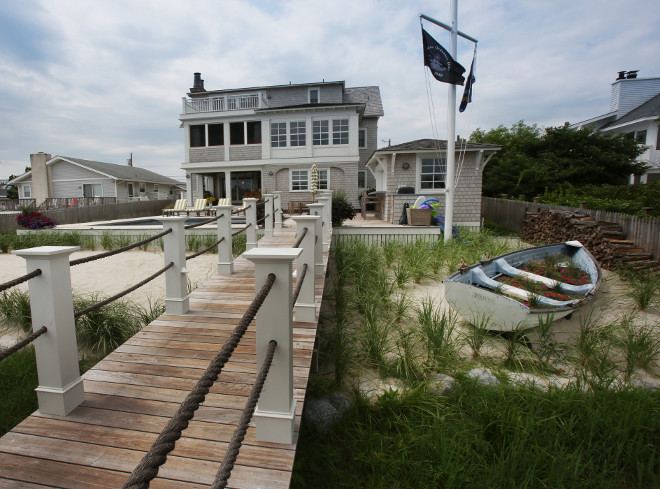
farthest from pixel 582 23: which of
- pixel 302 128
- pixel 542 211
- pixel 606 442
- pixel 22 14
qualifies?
pixel 302 128

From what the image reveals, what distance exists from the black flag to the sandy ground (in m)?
6.87

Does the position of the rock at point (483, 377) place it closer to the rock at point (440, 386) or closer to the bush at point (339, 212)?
the rock at point (440, 386)

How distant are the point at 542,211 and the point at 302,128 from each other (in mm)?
13124

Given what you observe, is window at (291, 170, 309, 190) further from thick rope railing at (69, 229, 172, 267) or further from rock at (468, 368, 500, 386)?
rock at (468, 368, 500, 386)

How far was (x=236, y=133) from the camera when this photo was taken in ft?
69.9

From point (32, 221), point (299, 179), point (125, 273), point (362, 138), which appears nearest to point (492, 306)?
point (125, 273)

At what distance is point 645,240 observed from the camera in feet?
23.4

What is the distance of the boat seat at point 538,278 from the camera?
532 centimetres

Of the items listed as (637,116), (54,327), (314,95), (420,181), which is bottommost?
(54,327)

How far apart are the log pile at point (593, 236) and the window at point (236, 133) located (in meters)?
16.1

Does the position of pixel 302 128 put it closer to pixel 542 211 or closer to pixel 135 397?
pixel 542 211

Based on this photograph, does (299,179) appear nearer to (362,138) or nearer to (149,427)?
(362,138)

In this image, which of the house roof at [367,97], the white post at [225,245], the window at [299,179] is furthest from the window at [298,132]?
the white post at [225,245]

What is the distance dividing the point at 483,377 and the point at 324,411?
1704 mm
